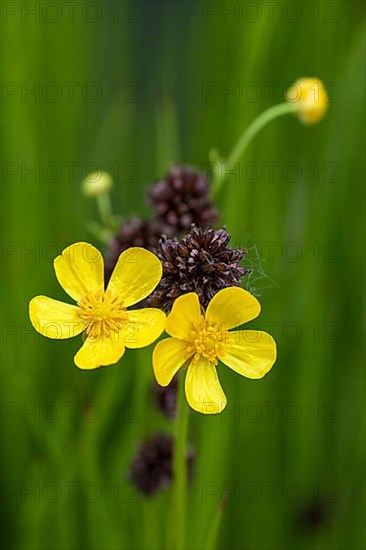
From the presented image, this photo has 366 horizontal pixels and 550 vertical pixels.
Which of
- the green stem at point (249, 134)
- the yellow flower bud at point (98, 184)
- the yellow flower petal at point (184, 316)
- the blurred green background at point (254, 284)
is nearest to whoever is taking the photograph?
the yellow flower petal at point (184, 316)

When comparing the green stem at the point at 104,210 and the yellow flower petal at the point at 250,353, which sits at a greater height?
the green stem at the point at 104,210

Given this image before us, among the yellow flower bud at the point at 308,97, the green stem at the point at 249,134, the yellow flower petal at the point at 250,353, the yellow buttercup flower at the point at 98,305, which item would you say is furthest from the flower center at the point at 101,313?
the yellow flower bud at the point at 308,97

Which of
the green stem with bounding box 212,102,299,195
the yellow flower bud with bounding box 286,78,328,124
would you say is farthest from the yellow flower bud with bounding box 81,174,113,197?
the yellow flower bud with bounding box 286,78,328,124

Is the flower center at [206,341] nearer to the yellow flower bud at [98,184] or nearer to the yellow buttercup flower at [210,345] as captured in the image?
the yellow buttercup flower at [210,345]

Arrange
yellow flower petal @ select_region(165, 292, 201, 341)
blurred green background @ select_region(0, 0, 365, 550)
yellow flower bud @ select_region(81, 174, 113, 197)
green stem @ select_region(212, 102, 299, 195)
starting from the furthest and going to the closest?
blurred green background @ select_region(0, 0, 365, 550), yellow flower bud @ select_region(81, 174, 113, 197), green stem @ select_region(212, 102, 299, 195), yellow flower petal @ select_region(165, 292, 201, 341)

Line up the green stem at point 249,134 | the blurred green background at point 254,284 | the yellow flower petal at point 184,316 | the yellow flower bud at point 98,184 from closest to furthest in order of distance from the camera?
the yellow flower petal at point 184,316, the green stem at point 249,134, the yellow flower bud at point 98,184, the blurred green background at point 254,284

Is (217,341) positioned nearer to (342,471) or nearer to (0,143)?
(342,471)

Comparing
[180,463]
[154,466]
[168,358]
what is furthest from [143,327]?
[154,466]

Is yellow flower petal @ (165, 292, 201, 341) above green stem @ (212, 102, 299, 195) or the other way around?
the other way around

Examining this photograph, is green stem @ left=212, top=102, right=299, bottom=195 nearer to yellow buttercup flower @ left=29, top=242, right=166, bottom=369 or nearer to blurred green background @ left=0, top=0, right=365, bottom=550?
blurred green background @ left=0, top=0, right=365, bottom=550
